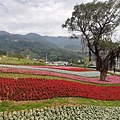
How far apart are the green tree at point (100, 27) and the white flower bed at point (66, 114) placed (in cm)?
1365

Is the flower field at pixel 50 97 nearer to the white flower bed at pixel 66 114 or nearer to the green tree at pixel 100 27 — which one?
the white flower bed at pixel 66 114

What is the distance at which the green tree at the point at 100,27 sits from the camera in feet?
82.1

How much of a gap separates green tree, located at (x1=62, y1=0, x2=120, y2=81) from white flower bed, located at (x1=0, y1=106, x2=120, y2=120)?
1365cm

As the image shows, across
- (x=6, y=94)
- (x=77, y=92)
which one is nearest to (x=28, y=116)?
(x=6, y=94)

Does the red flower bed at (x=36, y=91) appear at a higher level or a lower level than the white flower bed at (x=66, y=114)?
higher

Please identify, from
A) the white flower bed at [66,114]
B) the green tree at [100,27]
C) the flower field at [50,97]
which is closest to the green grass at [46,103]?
the flower field at [50,97]

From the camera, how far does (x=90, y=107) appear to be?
11.8m

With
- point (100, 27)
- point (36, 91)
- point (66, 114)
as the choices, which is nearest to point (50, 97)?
point (36, 91)

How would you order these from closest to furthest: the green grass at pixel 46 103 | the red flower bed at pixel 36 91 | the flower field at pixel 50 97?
the flower field at pixel 50 97, the green grass at pixel 46 103, the red flower bed at pixel 36 91

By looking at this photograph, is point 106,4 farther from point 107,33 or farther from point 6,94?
point 6,94

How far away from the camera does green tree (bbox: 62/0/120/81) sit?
2502 centimetres

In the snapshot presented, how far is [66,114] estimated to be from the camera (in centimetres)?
1000

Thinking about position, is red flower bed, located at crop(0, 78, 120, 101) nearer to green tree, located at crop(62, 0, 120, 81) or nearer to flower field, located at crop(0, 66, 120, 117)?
flower field, located at crop(0, 66, 120, 117)

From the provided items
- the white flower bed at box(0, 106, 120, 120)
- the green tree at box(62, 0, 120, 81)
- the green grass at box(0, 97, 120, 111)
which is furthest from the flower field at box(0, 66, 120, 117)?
the green tree at box(62, 0, 120, 81)
